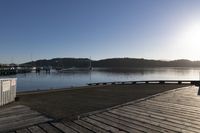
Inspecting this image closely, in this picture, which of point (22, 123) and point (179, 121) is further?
point (179, 121)

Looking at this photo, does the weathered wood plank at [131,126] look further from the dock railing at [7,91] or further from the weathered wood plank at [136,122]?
the dock railing at [7,91]

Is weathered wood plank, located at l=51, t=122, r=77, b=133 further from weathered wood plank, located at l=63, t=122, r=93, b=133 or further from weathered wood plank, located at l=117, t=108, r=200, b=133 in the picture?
weathered wood plank, located at l=117, t=108, r=200, b=133

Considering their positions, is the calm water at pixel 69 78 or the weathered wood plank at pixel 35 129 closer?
the weathered wood plank at pixel 35 129

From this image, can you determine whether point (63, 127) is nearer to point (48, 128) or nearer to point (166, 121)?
point (48, 128)

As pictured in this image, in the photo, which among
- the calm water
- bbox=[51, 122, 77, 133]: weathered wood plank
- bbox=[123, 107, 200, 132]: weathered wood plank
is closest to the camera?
bbox=[51, 122, 77, 133]: weathered wood plank

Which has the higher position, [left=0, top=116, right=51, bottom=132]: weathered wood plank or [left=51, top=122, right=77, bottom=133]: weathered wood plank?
[left=0, top=116, right=51, bottom=132]: weathered wood plank

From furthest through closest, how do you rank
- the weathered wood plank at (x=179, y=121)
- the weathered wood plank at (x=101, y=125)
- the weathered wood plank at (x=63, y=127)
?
the weathered wood plank at (x=179, y=121)
the weathered wood plank at (x=101, y=125)
the weathered wood plank at (x=63, y=127)

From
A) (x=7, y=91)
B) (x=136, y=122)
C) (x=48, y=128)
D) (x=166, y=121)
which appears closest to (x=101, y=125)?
(x=136, y=122)

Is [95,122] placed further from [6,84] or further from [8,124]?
[6,84]

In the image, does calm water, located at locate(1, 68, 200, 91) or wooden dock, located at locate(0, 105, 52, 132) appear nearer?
wooden dock, located at locate(0, 105, 52, 132)

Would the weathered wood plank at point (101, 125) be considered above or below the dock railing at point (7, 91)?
below

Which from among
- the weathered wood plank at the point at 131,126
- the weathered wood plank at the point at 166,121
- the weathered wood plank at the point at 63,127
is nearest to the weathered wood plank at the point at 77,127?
the weathered wood plank at the point at 63,127

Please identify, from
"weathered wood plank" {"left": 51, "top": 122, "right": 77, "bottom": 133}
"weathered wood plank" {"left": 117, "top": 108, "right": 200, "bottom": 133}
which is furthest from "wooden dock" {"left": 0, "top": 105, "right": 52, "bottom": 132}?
"weathered wood plank" {"left": 117, "top": 108, "right": 200, "bottom": 133}

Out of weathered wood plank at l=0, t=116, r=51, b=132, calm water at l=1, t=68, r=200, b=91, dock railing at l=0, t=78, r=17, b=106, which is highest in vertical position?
dock railing at l=0, t=78, r=17, b=106
